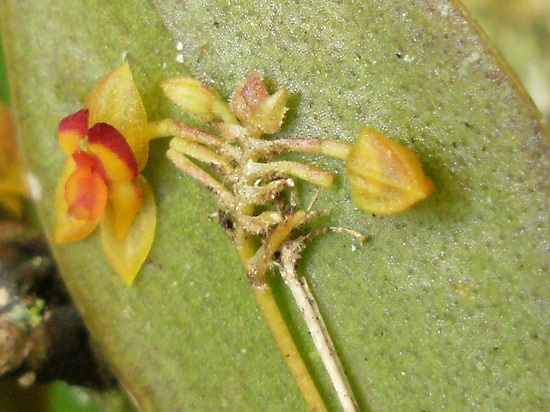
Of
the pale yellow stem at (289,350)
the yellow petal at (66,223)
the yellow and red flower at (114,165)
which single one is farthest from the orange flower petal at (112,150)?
the pale yellow stem at (289,350)

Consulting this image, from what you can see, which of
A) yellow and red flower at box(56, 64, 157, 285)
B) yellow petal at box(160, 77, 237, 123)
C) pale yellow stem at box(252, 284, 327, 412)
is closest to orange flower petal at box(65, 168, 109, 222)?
yellow and red flower at box(56, 64, 157, 285)

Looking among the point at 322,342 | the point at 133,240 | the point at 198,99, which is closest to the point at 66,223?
the point at 133,240

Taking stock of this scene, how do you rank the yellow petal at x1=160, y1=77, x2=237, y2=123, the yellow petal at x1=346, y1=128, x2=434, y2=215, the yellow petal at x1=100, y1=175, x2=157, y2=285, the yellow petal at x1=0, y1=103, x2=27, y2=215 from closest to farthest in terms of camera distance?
the yellow petal at x1=346, y1=128, x2=434, y2=215 → the yellow petal at x1=160, y1=77, x2=237, y2=123 → the yellow petal at x1=100, y1=175, x2=157, y2=285 → the yellow petal at x1=0, y1=103, x2=27, y2=215

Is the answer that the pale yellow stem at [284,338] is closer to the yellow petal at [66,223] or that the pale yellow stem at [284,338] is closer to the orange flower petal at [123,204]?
the orange flower petal at [123,204]

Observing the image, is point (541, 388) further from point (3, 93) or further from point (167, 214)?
point (3, 93)

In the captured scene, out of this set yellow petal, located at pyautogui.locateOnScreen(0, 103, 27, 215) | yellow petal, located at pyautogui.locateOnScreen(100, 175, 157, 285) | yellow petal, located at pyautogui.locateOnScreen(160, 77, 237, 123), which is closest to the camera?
yellow petal, located at pyautogui.locateOnScreen(160, 77, 237, 123)

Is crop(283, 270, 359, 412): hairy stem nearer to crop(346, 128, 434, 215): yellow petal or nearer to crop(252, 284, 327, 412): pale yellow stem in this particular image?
crop(252, 284, 327, 412): pale yellow stem

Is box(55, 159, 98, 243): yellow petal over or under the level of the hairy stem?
under
